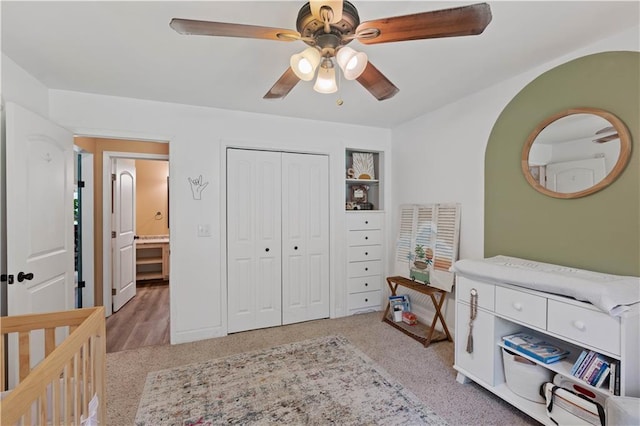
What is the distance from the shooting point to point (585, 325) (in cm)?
151

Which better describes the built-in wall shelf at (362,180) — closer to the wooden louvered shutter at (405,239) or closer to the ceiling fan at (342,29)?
the wooden louvered shutter at (405,239)

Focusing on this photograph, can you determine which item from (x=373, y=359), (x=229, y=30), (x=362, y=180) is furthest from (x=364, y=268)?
(x=229, y=30)

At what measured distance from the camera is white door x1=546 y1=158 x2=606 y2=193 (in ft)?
6.12

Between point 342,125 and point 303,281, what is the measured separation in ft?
6.12

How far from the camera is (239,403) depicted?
6.46 feet

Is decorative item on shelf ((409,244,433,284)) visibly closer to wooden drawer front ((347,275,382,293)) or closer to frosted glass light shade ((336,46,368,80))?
wooden drawer front ((347,275,382,293))

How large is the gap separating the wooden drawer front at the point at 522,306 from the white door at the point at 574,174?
0.79 metres

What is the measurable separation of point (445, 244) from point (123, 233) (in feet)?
13.2

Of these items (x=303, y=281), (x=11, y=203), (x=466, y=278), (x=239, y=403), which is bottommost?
(x=239, y=403)

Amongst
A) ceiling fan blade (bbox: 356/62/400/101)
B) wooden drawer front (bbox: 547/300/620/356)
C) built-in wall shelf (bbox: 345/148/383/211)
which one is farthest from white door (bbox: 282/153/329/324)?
wooden drawer front (bbox: 547/300/620/356)

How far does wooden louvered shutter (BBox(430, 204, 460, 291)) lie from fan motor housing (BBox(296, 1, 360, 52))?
203cm

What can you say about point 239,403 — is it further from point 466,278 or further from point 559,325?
point 559,325

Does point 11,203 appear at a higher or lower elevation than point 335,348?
higher

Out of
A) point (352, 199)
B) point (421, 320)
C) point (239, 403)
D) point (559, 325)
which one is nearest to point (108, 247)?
point (239, 403)
